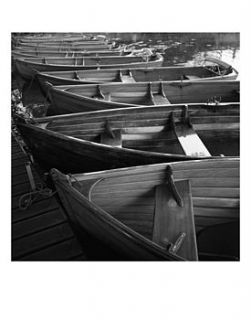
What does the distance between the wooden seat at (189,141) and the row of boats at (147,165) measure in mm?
13

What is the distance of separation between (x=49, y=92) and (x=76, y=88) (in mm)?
504

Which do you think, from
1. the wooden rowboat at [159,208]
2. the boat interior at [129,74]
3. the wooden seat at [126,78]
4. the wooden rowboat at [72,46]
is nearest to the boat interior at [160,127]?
the wooden rowboat at [159,208]

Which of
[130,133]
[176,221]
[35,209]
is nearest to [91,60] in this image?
[130,133]

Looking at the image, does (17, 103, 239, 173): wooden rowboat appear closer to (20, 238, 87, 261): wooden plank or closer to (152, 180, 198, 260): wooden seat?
(152, 180, 198, 260): wooden seat

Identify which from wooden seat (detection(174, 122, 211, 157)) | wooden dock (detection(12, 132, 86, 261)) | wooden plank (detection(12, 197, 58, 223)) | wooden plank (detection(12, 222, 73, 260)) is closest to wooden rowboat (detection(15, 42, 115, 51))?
wooden seat (detection(174, 122, 211, 157))

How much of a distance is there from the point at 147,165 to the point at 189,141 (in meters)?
1.28

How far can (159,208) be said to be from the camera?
251 centimetres

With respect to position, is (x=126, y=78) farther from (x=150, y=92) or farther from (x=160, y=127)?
(x=160, y=127)

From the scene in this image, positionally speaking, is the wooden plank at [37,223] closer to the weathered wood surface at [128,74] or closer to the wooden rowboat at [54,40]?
the weathered wood surface at [128,74]

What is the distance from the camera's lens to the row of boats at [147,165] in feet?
7.03

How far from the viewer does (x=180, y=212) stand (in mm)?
2455

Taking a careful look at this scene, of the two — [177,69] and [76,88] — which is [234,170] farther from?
[177,69]

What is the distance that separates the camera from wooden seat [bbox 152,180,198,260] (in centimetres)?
215
